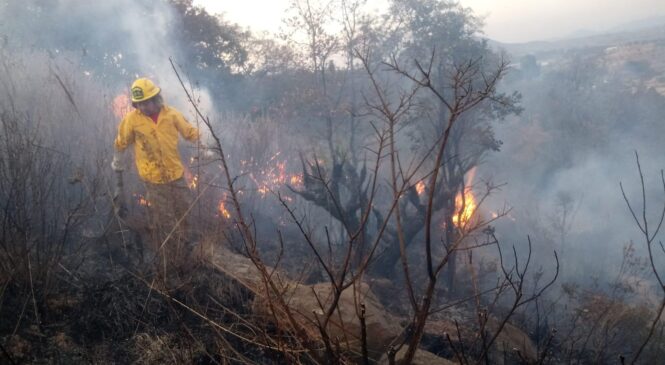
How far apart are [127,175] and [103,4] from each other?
34.5 ft

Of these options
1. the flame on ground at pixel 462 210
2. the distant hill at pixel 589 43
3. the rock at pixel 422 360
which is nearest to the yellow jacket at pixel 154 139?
the rock at pixel 422 360

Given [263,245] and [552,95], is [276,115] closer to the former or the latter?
[263,245]

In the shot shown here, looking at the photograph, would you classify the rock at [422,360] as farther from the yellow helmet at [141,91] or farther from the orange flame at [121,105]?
the orange flame at [121,105]

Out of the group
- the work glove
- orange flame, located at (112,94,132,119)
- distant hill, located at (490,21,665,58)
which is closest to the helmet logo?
the work glove

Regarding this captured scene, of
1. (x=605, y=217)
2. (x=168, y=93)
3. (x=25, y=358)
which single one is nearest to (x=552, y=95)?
(x=605, y=217)

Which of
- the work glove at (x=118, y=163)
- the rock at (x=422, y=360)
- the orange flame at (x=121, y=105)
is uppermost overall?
the orange flame at (x=121, y=105)

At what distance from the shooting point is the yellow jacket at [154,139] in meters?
4.80

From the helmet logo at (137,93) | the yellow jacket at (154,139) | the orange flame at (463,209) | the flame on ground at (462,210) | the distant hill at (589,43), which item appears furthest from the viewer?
the distant hill at (589,43)

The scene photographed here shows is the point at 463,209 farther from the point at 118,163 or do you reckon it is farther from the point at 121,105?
the point at 121,105

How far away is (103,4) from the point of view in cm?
1377

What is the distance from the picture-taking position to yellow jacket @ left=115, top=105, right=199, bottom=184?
4805 millimetres

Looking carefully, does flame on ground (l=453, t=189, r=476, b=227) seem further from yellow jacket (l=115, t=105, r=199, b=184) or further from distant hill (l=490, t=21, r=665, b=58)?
distant hill (l=490, t=21, r=665, b=58)

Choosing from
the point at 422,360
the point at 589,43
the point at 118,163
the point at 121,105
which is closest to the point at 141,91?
the point at 118,163

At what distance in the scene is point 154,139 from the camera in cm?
485
